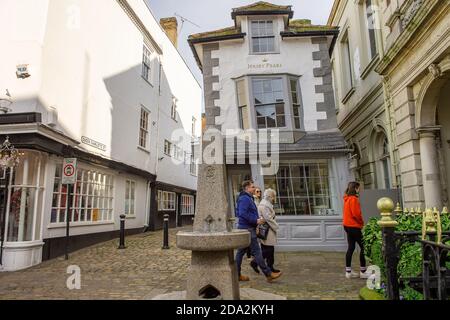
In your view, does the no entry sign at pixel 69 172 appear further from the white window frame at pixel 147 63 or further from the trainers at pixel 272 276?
the white window frame at pixel 147 63

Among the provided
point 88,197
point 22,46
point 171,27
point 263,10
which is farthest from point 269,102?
point 171,27

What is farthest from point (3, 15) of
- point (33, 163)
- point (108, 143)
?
point (108, 143)

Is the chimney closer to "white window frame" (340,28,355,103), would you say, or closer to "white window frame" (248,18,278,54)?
"white window frame" (248,18,278,54)

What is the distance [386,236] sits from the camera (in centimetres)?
279

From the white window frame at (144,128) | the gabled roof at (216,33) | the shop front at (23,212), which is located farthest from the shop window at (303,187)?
the white window frame at (144,128)

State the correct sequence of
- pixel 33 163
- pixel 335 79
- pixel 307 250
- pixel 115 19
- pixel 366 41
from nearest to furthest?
1. pixel 33 163
2. pixel 307 250
3. pixel 366 41
4. pixel 115 19
5. pixel 335 79

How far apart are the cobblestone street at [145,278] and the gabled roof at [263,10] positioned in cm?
802

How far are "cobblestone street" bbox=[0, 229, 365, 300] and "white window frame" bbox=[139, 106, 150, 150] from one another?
7.26 m

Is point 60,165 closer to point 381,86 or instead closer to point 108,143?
point 108,143

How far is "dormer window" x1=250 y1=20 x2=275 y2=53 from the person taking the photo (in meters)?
11.3

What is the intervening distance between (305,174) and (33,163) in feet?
25.8

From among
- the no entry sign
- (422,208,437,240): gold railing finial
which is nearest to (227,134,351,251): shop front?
the no entry sign

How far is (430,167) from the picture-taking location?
24.9 ft

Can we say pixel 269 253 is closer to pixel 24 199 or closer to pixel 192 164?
pixel 24 199
